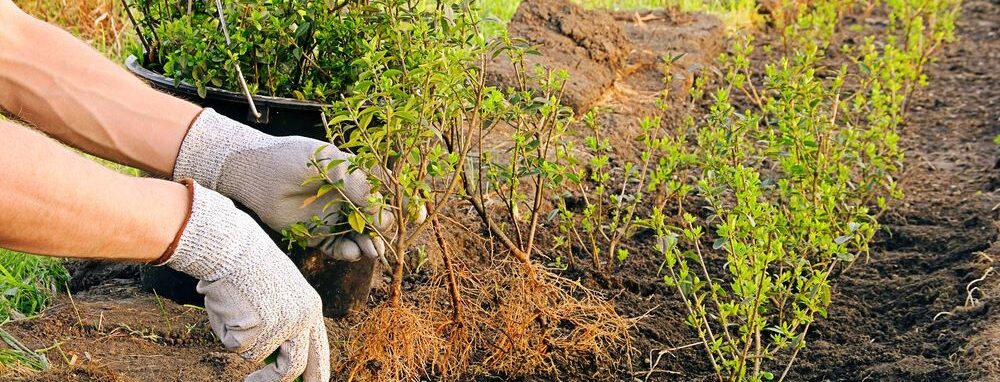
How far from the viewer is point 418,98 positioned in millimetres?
2344

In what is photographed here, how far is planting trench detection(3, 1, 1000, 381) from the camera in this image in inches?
105

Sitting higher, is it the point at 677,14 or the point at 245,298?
the point at 245,298

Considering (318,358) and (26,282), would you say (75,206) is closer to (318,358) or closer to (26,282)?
(318,358)

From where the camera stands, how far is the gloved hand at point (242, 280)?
204 centimetres

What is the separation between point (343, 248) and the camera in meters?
2.52

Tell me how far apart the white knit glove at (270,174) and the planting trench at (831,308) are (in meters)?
0.39

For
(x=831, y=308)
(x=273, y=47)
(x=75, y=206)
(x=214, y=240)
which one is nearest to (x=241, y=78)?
(x=273, y=47)

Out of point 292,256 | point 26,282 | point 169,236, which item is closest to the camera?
point 169,236

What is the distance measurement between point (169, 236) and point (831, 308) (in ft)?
6.24

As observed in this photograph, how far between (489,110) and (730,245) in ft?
1.95

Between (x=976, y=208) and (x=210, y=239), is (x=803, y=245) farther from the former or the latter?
(x=210, y=239)

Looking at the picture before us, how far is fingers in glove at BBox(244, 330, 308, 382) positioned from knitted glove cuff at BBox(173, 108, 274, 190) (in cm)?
45

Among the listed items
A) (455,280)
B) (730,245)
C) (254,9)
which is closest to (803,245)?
(730,245)

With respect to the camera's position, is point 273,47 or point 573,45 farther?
point 573,45
